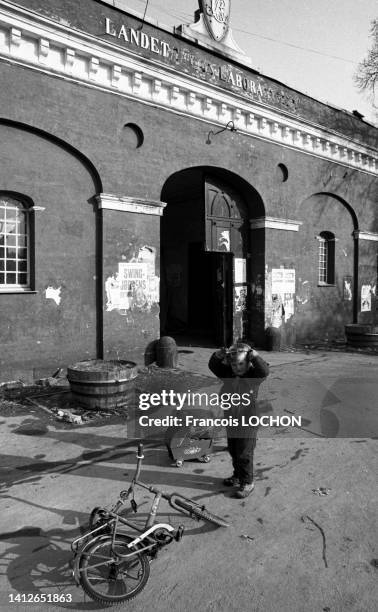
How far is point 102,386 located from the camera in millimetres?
6984

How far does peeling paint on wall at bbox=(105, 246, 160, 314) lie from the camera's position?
989cm

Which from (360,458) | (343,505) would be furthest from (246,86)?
(343,505)

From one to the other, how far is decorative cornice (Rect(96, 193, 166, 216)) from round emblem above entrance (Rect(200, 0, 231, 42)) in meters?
5.70

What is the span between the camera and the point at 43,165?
887 cm

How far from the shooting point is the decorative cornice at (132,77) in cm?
835

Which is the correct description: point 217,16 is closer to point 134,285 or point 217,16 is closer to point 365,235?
point 134,285

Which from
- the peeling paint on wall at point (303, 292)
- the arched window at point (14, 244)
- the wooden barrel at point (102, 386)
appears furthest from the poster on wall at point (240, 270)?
the wooden barrel at point (102, 386)

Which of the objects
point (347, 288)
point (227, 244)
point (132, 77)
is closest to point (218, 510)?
point (132, 77)

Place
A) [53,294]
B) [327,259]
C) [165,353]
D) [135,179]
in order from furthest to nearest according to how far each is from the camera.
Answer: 1. [327,259]
2. [165,353]
3. [135,179]
4. [53,294]

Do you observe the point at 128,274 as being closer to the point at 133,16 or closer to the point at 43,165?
the point at 43,165

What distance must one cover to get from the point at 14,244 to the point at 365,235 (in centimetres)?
1315

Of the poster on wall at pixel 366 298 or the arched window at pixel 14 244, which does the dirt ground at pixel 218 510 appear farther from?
the poster on wall at pixel 366 298

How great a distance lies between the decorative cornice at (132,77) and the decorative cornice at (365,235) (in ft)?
12.4

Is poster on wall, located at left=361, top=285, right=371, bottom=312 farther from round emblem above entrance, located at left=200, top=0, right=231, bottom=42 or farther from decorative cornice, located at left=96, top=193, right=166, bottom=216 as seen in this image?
round emblem above entrance, located at left=200, top=0, right=231, bottom=42
